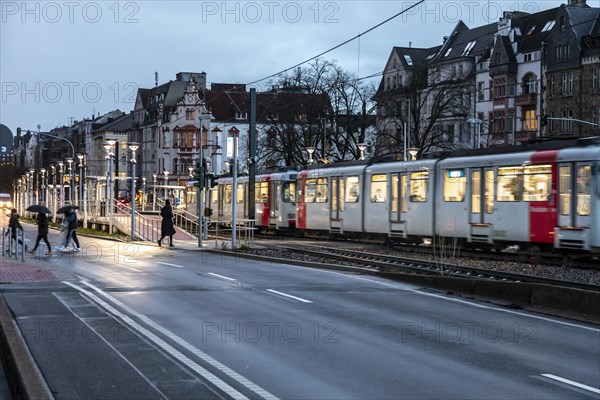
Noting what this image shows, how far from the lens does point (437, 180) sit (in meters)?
30.2

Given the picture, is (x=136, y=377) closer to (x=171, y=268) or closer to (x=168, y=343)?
(x=168, y=343)

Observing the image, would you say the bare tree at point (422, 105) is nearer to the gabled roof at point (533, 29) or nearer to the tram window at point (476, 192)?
the gabled roof at point (533, 29)

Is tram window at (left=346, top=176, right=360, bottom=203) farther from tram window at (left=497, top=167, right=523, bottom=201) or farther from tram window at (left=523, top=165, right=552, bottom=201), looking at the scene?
tram window at (left=523, top=165, right=552, bottom=201)

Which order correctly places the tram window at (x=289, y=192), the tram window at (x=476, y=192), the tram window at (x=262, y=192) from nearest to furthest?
the tram window at (x=476, y=192) → the tram window at (x=289, y=192) → the tram window at (x=262, y=192)

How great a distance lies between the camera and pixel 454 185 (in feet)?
95.8

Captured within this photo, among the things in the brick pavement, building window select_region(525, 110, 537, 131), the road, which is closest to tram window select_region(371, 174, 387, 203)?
the brick pavement

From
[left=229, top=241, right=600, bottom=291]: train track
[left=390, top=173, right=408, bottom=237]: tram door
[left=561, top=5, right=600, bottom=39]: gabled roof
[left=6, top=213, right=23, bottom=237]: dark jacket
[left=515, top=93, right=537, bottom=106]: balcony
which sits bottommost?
[left=229, top=241, right=600, bottom=291]: train track

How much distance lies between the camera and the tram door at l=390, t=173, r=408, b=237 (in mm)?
32250

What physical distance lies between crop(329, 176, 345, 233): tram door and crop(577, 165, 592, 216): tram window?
14.1m

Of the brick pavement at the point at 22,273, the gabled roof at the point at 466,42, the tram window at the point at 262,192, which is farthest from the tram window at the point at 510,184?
the gabled roof at the point at 466,42

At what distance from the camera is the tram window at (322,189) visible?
3859 cm

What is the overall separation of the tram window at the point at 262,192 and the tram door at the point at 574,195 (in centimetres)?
2247

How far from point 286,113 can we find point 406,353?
58822mm

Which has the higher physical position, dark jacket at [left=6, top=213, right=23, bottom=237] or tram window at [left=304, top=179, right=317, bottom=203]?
tram window at [left=304, top=179, right=317, bottom=203]
